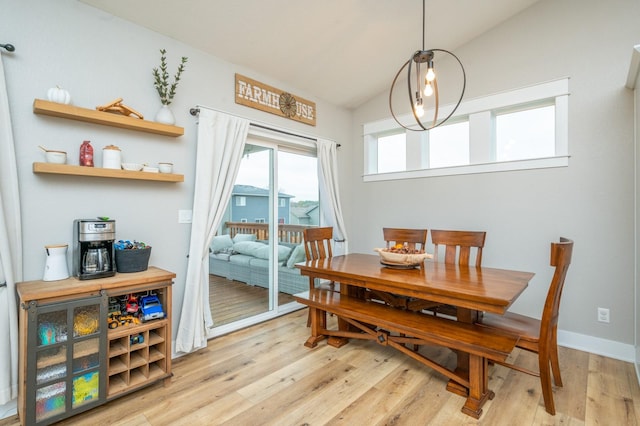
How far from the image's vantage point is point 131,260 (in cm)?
215

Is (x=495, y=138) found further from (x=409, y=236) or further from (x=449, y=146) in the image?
(x=409, y=236)

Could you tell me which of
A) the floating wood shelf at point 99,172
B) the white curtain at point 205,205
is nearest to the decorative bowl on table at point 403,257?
the white curtain at point 205,205

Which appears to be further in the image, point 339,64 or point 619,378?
point 339,64

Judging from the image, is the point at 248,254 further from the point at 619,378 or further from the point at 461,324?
A: the point at 619,378

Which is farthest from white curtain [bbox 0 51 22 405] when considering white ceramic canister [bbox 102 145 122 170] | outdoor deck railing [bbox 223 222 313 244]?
outdoor deck railing [bbox 223 222 313 244]

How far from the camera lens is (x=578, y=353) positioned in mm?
2676

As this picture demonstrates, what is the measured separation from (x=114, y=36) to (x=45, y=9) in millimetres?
394

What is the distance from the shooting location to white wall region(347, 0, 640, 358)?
101 inches

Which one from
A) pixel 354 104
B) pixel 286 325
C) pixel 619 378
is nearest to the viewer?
pixel 619 378

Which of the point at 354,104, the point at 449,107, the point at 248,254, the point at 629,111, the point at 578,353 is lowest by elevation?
the point at 578,353

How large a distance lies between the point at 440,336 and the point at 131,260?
218 cm

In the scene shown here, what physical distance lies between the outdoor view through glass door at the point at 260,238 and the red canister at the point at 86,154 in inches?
49.4

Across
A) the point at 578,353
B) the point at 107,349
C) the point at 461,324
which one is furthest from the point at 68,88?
the point at 578,353

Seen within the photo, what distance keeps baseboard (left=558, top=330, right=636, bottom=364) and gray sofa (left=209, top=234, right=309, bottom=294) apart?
2669mm
